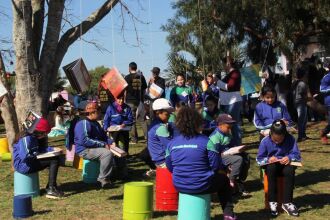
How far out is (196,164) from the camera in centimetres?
548

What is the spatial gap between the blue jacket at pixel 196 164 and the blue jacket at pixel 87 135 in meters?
2.79

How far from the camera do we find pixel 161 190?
6574mm

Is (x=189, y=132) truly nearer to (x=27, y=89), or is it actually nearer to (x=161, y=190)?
(x=161, y=190)

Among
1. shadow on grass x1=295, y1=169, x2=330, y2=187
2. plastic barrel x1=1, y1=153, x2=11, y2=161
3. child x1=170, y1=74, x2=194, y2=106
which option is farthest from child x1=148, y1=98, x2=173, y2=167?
plastic barrel x1=1, y1=153, x2=11, y2=161

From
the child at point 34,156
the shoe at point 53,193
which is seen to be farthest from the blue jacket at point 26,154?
the shoe at point 53,193

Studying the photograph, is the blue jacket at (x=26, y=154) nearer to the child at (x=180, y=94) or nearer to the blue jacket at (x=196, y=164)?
the blue jacket at (x=196, y=164)

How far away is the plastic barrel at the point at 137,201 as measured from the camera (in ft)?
19.6

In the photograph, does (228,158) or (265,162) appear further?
(228,158)

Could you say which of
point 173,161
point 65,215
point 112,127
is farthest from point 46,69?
point 173,161

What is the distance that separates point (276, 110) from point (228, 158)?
128cm

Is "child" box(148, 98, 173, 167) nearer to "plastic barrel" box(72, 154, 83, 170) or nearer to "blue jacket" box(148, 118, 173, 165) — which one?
"blue jacket" box(148, 118, 173, 165)

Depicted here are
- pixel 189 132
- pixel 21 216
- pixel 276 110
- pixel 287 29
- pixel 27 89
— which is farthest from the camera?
pixel 287 29

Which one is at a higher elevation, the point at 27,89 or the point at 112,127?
the point at 27,89

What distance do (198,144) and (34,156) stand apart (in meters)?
2.82
